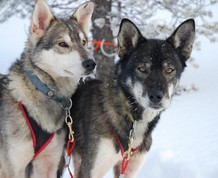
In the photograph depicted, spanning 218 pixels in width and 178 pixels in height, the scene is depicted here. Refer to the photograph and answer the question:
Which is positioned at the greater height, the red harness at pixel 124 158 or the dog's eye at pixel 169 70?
the dog's eye at pixel 169 70

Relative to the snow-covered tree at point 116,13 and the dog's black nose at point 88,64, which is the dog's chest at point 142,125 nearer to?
the dog's black nose at point 88,64

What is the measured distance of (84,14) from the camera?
4.30 metres

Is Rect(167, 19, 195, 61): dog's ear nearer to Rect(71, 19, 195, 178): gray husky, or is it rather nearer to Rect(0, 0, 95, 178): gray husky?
Rect(71, 19, 195, 178): gray husky

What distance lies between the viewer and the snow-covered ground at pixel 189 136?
5652 millimetres

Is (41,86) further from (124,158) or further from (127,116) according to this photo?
(124,158)

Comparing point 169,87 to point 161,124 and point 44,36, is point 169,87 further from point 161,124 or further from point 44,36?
point 161,124

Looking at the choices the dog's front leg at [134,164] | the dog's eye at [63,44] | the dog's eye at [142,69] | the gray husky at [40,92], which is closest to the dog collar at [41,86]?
the gray husky at [40,92]

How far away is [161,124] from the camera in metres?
7.99

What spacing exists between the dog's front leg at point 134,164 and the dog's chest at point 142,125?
0.17 metres

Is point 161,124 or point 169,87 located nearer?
point 169,87

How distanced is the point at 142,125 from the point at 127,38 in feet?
2.81

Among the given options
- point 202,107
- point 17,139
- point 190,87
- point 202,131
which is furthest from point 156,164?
point 190,87

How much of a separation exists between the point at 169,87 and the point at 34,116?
4.20 ft

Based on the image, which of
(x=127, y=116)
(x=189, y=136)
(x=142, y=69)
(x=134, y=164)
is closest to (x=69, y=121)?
(x=127, y=116)
